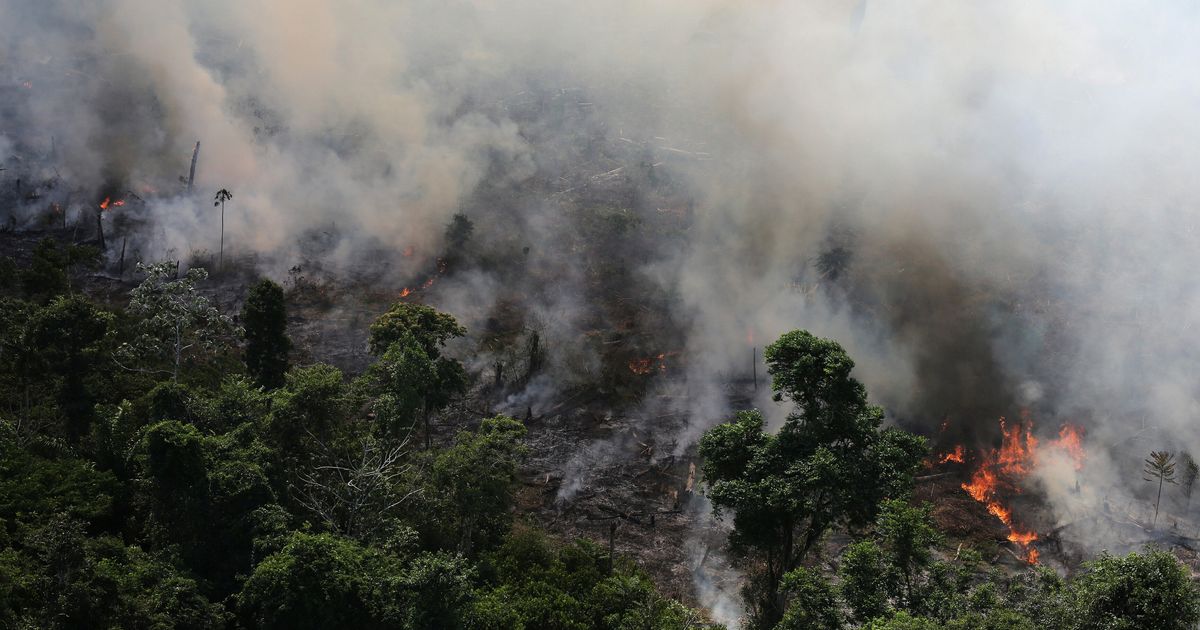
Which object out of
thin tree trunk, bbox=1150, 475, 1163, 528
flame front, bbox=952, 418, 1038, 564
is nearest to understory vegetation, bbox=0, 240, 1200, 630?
flame front, bbox=952, 418, 1038, 564

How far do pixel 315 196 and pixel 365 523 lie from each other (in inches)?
1545

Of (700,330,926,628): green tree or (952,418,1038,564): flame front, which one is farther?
(952,418,1038,564): flame front

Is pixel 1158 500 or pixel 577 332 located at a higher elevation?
pixel 577 332

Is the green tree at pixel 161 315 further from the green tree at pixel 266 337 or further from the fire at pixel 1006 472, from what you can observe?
the fire at pixel 1006 472

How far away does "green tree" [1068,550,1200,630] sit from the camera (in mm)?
20469

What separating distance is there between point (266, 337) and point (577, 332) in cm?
1841

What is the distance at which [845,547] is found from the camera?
40906 mm

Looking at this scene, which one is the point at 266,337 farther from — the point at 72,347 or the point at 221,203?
the point at 221,203

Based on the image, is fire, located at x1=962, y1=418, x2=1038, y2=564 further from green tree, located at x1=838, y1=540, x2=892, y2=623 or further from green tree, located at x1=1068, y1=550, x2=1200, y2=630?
green tree, located at x1=1068, y1=550, x2=1200, y2=630

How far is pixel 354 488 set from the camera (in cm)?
3456

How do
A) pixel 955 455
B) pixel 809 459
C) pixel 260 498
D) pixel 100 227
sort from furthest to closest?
pixel 100 227, pixel 955 455, pixel 260 498, pixel 809 459

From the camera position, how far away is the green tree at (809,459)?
30234mm

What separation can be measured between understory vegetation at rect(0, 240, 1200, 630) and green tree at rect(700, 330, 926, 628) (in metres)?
0.08

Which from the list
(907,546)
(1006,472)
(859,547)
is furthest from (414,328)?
(1006,472)
